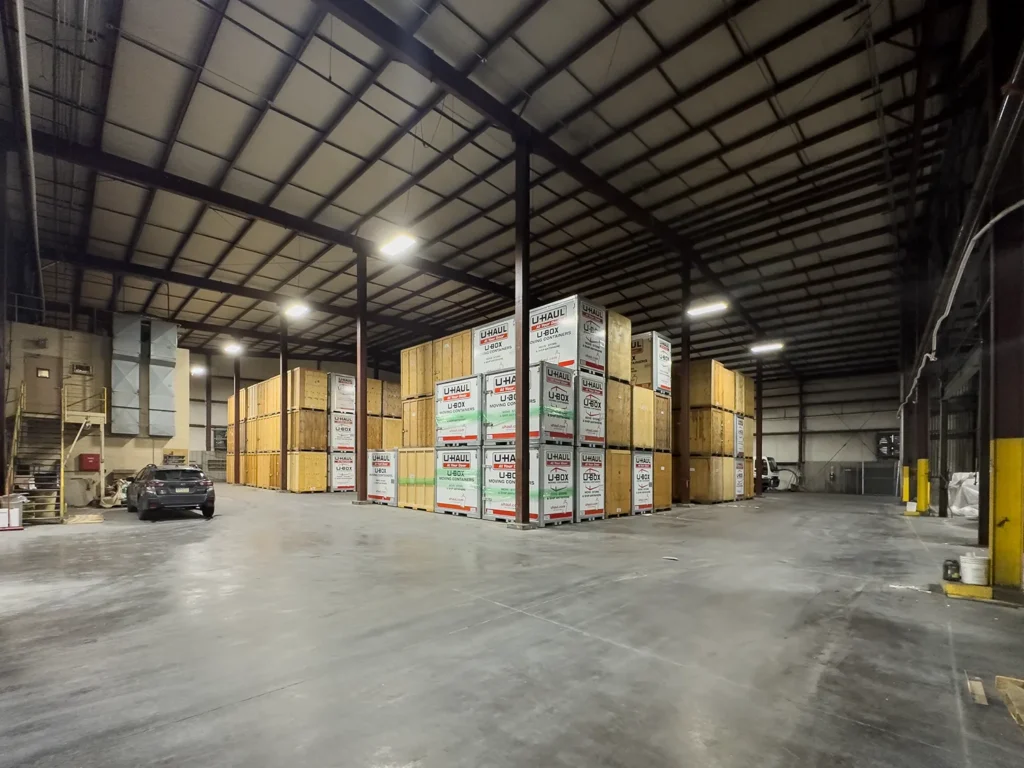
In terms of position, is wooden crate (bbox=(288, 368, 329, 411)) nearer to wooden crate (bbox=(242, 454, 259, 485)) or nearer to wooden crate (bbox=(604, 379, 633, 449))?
wooden crate (bbox=(242, 454, 259, 485))

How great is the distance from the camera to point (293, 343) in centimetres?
2862

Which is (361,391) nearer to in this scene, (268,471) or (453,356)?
(453,356)

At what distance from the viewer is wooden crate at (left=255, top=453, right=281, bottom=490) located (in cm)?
2210

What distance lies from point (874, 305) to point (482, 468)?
17.8m

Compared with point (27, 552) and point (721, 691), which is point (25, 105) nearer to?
point (27, 552)

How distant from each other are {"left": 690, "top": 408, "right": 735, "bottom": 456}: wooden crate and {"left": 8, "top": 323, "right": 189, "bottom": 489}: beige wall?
19743mm

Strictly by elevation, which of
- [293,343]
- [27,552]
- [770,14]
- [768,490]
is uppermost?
[770,14]

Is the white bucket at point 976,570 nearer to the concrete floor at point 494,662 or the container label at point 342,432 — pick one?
the concrete floor at point 494,662

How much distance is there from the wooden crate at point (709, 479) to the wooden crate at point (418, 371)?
398 inches

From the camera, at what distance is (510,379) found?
36.8 feet

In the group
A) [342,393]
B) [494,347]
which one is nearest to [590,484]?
[494,347]

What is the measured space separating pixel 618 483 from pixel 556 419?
3.06 m

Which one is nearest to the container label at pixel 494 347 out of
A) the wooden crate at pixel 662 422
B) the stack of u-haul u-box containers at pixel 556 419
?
the stack of u-haul u-box containers at pixel 556 419

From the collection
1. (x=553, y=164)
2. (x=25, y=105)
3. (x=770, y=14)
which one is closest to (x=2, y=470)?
(x=25, y=105)
